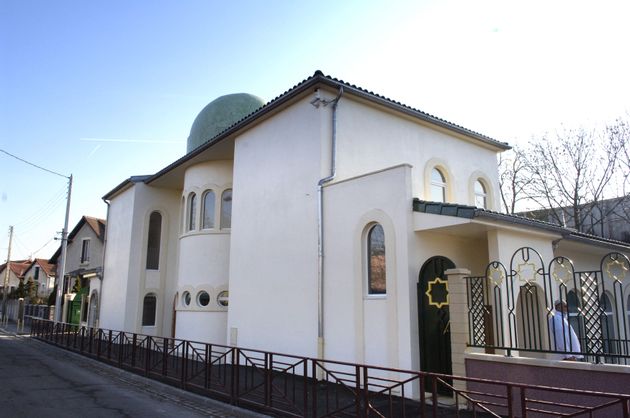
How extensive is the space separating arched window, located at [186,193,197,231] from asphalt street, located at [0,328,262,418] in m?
5.07

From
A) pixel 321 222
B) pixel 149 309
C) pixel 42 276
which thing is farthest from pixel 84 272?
pixel 42 276

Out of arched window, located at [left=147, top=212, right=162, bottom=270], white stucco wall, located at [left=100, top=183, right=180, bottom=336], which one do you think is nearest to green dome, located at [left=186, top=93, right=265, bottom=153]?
white stucco wall, located at [left=100, top=183, right=180, bottom=336]

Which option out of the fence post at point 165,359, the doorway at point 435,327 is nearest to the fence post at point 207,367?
the fence post at point 165,359

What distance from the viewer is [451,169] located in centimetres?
1359

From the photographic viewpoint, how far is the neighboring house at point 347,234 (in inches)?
339

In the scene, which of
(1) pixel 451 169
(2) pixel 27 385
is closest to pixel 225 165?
(1) pixel 451 169

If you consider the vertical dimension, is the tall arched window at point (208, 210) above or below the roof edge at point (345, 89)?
below

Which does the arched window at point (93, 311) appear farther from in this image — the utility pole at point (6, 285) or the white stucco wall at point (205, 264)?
the utility pole at point (6, 285)

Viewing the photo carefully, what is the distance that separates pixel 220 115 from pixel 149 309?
8.41m

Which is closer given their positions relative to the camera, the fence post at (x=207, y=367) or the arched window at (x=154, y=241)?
the fence post at (x=207, y=367)

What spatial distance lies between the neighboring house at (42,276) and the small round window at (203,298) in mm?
33536

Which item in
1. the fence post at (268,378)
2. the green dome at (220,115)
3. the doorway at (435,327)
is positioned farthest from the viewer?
the green dome at (220,115)

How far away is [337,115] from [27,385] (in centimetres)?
902

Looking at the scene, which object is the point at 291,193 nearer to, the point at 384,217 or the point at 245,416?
the point at 384,217
